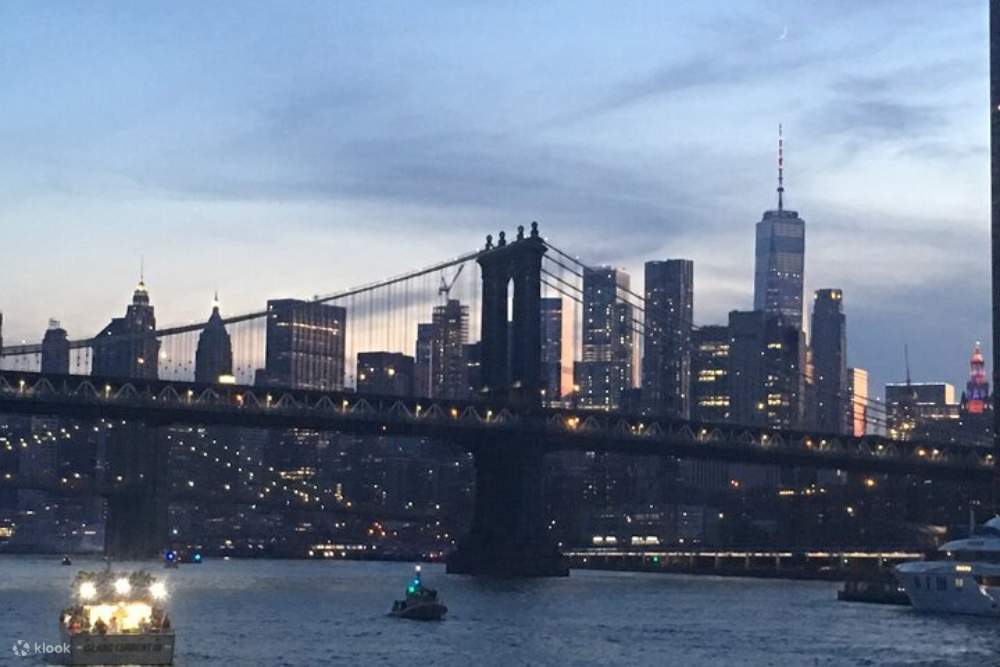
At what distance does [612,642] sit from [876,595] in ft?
134

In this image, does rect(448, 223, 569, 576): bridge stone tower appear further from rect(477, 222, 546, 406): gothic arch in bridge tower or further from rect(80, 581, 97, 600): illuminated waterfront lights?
rect(80, 581, 97, 600): illuminated waterfront lights

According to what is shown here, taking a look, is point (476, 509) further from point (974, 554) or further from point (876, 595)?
point (974, 554)

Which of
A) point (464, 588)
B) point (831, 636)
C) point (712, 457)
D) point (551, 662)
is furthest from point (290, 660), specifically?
point (712, 457)

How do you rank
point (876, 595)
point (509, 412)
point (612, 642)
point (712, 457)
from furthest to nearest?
point (712, 457), point (509, 412), point (876, 595), point (612, 642)

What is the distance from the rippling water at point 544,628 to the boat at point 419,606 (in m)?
0.97

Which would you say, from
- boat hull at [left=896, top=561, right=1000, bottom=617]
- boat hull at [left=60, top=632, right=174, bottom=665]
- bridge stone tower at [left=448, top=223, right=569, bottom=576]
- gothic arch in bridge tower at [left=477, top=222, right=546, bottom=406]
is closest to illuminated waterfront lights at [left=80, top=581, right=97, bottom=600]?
boat hull at [left=60, top=632, right=174, bottom=665]

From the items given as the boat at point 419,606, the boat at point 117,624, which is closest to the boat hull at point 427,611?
the boat at point 419,606

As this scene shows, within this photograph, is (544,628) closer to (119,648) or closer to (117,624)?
(117,624)

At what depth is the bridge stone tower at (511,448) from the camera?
166125 mm

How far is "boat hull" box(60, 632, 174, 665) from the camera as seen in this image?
78750mm

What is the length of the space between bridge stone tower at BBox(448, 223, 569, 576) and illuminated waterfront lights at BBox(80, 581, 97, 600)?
8526 cm

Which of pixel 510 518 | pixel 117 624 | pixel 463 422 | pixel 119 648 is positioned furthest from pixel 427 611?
pixel 463 422

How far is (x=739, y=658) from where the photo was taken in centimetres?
9525

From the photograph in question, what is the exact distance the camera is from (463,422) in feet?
549
